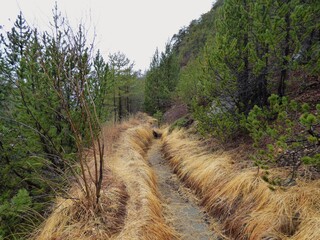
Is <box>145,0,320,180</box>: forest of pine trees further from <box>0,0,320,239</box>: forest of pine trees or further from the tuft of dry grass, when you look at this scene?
the tuft of dry grass

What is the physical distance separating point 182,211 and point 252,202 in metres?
1.29

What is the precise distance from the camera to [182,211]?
4.08 metres

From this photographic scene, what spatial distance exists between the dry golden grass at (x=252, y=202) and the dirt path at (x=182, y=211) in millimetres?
208

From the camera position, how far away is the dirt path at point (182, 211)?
11.1 ft

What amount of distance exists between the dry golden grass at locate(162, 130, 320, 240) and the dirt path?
0.21 m

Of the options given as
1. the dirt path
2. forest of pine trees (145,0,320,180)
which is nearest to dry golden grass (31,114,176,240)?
the dirt path

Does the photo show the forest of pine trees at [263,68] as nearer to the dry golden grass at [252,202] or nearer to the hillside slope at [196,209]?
the dry golden grass at [252,202]

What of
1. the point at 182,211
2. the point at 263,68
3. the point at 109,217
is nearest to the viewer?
the point at 109,217

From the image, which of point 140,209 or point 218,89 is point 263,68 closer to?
point 218,89

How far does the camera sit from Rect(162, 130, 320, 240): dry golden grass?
101 inches

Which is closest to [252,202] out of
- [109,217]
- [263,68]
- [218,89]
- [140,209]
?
[140,209]

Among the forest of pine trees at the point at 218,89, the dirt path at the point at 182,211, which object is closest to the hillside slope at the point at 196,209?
the dirt path at the point at 182,211

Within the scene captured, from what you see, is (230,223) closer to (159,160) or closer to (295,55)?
(295,55)

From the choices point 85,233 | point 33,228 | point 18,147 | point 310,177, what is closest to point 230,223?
point 310,177
